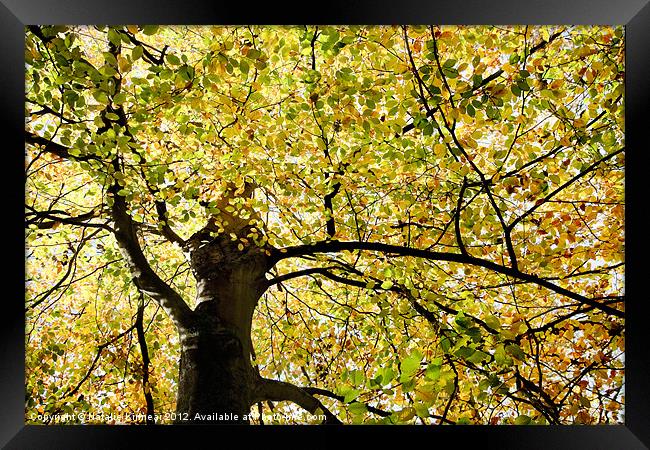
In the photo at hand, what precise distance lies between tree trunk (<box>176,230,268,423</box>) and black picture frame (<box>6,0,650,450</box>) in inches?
20.6

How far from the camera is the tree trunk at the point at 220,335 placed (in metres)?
1.90

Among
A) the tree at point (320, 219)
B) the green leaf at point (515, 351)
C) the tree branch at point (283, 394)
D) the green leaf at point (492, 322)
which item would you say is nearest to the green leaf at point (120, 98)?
the tree at point (320, 219)

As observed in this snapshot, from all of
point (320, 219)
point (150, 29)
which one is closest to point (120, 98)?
point (150, 29)

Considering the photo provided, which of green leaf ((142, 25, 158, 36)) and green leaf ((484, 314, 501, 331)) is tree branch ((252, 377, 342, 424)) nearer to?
green leaf ((484, 314, 501, 331))

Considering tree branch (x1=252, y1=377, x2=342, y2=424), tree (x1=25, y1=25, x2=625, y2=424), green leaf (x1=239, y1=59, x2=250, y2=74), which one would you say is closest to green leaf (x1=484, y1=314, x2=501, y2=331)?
tree (x1=25, y1=25, x2=625, y2=424)

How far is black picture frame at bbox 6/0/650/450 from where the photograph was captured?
128 centimetres

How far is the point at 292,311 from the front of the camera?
2455mm

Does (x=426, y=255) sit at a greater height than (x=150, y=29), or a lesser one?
lesser

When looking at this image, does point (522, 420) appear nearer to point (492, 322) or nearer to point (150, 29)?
point (492, 322)
